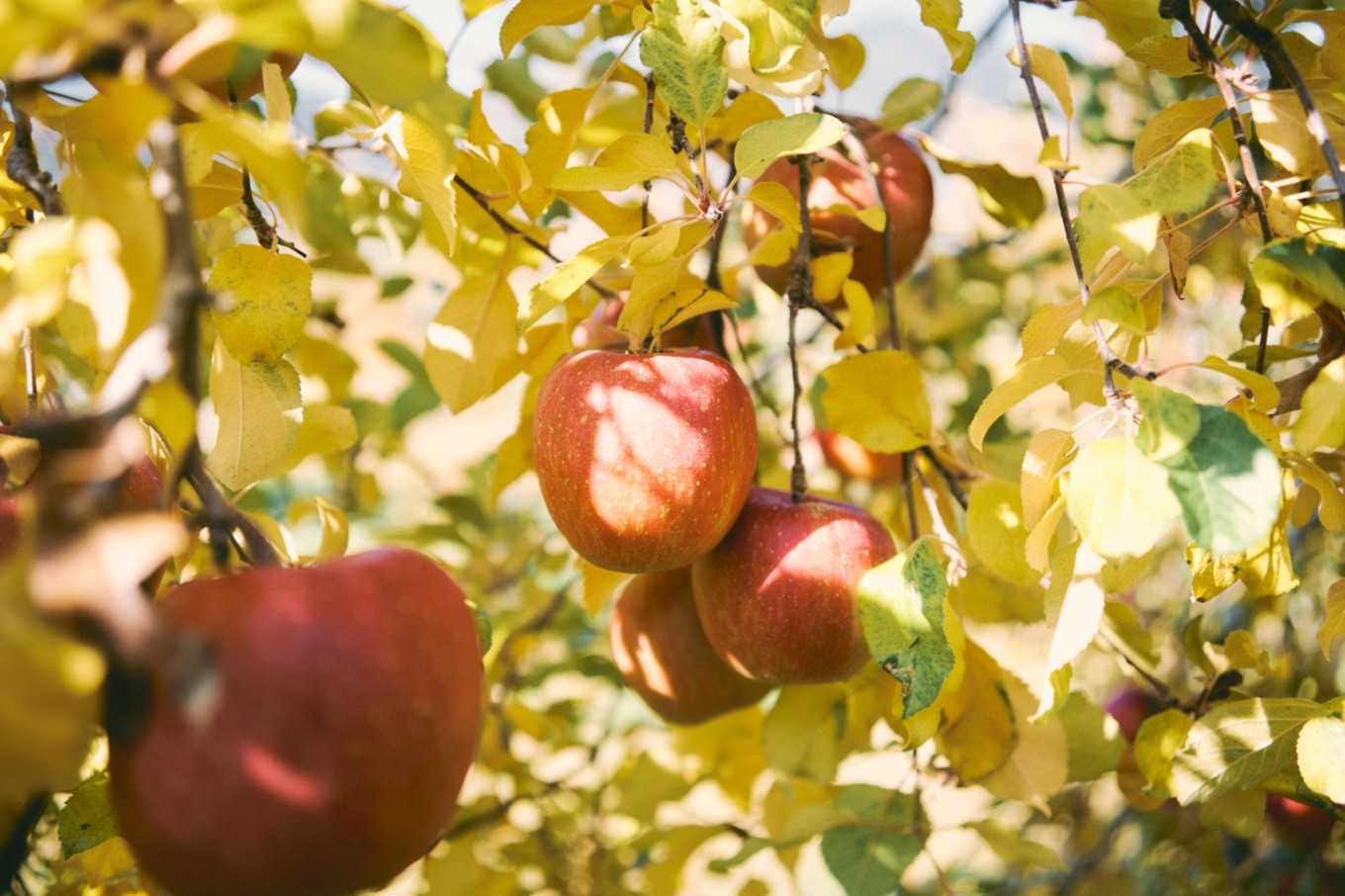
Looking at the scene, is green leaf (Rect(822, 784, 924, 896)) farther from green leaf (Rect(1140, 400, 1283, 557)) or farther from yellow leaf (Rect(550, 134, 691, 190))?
yellow leaf (Rect(550, 134, 691, 190))

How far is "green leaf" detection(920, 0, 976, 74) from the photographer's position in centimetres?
A: 55

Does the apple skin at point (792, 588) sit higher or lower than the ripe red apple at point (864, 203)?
lower

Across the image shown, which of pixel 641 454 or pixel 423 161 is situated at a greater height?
pixel 423 161

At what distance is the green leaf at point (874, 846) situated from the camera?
0.66 metres

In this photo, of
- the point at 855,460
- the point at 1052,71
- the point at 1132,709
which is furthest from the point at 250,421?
the point at 1132,709

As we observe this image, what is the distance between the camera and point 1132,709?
3.56 ft

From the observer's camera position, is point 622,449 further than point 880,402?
No

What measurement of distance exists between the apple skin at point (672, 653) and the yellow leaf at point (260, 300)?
370 mm

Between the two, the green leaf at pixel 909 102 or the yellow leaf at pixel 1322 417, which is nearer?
the yellow leaf at pixel 1322 417

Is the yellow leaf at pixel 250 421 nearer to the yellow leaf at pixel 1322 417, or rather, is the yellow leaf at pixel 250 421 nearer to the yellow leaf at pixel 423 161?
the yellow leaf at pixel 423 161

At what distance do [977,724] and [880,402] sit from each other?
26 cm

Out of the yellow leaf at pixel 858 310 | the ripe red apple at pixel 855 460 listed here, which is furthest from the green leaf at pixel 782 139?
the ripe red apple at pixel 855 460

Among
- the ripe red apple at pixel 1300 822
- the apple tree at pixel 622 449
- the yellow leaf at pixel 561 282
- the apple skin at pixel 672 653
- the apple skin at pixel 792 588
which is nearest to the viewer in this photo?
the apple tree at pixel 622 449

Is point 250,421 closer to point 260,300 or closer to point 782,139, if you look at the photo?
point 260,300
